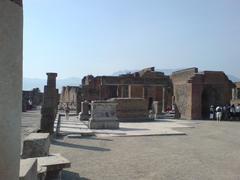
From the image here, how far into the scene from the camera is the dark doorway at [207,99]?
34156 mm

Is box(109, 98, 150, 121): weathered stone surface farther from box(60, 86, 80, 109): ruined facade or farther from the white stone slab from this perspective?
the white stone slab

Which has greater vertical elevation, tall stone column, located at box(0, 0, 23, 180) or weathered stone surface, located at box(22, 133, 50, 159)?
tall stone column, located at box(0, 0, 23, 180)

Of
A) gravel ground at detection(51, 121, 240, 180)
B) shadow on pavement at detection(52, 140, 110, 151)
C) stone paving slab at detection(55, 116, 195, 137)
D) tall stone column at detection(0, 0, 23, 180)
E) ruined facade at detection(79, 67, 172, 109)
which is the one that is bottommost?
gravel ground at detection(51, 121, 240, 180)

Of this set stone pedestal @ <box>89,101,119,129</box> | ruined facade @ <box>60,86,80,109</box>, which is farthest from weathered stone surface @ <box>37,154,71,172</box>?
ruined facade @ <box>60,86,80,109</box>

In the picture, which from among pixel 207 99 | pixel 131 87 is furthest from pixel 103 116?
pixel 131 87

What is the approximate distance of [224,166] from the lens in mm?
9719

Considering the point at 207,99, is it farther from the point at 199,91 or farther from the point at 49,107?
the point at 49,107

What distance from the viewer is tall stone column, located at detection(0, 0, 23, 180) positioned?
2.03m

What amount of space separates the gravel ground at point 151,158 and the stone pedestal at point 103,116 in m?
5.37

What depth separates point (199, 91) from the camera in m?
32.0

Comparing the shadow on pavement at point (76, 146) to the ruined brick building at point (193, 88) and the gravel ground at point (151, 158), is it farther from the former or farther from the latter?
the ruined brick building at point (193, 88)

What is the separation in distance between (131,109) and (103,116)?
7.95 metres

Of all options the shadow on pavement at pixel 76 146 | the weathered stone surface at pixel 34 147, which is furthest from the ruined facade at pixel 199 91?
the weathered stone surface at pixel 34 147

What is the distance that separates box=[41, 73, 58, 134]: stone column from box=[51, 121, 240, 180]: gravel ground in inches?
49.2
